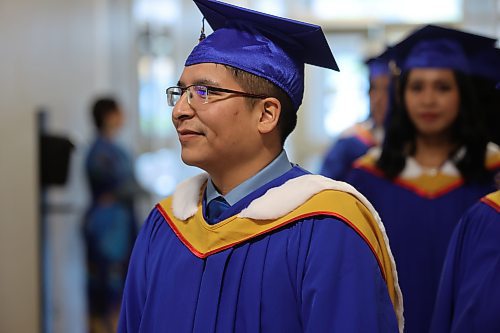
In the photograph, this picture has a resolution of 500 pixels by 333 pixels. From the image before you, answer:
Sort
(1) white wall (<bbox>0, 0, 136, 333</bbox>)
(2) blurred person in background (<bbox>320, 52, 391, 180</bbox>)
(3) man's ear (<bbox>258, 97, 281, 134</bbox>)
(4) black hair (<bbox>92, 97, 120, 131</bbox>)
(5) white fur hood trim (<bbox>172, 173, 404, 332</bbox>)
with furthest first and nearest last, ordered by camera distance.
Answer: (4) black hair (<bbox>92, 97, 120, 131</bbox>), (2) blurred person in background (<bbox>320, 52, 391, 180</bbox>), (1) white wall (<bbox>0, 0, 136, 333</bbox>), (3) man's ear (<bbox>258, 97, 281, 134</bbox>), (5) white fur hood trim (<bbox>172, 173, 404, 332</bbox>)

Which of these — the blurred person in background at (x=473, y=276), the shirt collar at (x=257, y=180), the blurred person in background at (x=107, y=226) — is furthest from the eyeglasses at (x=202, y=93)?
the blurred person in background at (x=107, y=226)

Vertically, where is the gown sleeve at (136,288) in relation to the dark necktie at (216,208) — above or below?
below

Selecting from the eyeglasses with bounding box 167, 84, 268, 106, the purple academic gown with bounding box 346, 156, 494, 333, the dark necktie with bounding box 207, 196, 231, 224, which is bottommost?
the purple academic gown with bounding box 346, 156, 494, 333

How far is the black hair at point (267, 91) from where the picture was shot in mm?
1718

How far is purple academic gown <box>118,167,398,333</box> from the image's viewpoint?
1.53m

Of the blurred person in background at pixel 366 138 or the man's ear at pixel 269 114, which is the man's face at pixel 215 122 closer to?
the man's ear at pixel 269 114

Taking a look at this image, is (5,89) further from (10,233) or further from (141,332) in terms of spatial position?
(141,332)

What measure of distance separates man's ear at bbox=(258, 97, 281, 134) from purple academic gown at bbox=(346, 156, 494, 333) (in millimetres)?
1155

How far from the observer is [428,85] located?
2783 mm

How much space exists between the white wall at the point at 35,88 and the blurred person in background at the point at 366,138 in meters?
1.55

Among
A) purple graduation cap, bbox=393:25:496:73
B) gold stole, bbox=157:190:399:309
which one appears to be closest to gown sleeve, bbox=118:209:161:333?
gold stole, bbox=157:190:399:309

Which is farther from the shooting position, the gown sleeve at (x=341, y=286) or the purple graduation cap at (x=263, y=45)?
the purple graduation cap at (x=263, y=45)

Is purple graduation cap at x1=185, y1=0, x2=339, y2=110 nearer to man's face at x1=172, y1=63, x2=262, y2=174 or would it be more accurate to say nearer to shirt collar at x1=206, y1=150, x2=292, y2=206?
man's face at x1=172, y1=63, x2=262, y2=174

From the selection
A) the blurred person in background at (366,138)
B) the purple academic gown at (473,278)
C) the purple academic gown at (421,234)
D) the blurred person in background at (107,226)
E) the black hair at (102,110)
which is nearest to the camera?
the purple academic gown at (473,278)
